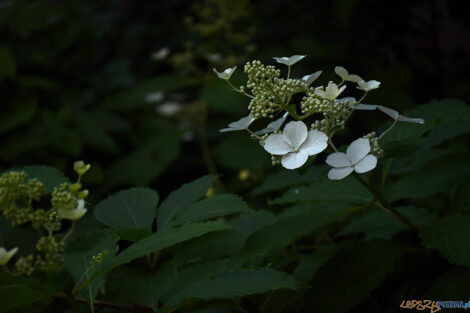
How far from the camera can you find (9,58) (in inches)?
106

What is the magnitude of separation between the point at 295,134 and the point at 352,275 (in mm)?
298

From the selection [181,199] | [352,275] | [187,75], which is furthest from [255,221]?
[187,75]

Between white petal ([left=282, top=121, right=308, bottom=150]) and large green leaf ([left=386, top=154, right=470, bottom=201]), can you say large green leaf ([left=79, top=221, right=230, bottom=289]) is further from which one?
large green leaf ([left=386, top=154, right=470, bottom=201])

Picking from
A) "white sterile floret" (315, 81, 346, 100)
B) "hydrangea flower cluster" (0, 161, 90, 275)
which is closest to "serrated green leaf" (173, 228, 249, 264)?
"hydrangea flower cluster" (0, 161, 90, 275)

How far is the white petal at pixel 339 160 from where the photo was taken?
998 millimetres

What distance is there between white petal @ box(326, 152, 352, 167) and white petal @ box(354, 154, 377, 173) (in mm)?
19

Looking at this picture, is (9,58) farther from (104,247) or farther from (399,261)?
(399,261)

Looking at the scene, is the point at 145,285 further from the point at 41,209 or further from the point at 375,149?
the point at 375,149

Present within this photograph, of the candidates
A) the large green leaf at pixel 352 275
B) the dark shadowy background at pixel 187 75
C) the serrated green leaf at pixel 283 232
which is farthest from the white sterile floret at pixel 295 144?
the dark shadowy background at pixel 187 75

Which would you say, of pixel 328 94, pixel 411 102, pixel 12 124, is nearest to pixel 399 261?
pixel 328 94

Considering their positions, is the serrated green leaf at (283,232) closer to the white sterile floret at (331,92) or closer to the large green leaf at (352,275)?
the large green leaf at (352,275)

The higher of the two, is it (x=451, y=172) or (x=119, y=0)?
(x=451, y=172)

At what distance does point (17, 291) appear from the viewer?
94cm

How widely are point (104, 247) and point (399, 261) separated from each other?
588mm
